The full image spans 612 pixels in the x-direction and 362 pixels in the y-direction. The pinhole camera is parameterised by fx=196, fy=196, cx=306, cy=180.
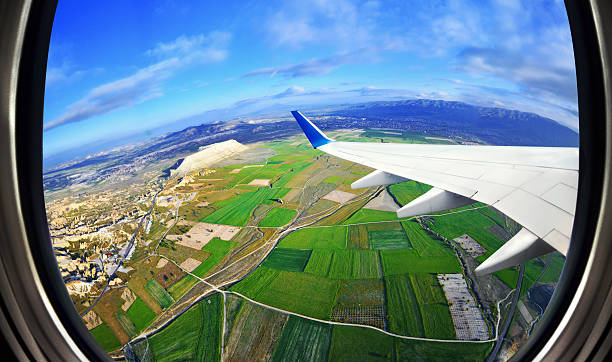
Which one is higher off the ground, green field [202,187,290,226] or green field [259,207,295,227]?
green field [202,187,290,226]

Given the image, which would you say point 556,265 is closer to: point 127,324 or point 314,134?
point 314,134

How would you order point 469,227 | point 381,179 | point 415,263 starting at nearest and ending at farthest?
point 381,179 → point 415,263 → point 469,227

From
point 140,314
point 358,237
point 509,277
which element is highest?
point 140,314

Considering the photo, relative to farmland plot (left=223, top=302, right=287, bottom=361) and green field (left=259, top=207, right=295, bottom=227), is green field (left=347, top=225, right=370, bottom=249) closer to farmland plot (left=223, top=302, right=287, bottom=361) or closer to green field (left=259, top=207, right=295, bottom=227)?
green field (left=259, top=207, right=295, bottom=227)

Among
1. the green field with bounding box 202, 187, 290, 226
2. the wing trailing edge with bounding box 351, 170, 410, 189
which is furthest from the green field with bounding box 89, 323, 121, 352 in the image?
the wing trailing edge with bounding box 351, 170, 410, 189

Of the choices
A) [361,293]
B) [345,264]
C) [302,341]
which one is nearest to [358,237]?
[345,264]

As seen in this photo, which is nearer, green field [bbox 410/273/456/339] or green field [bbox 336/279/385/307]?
green field [bbox 410/273/456/339]

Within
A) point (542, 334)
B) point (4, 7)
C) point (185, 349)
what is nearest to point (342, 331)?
point (185, 349)
